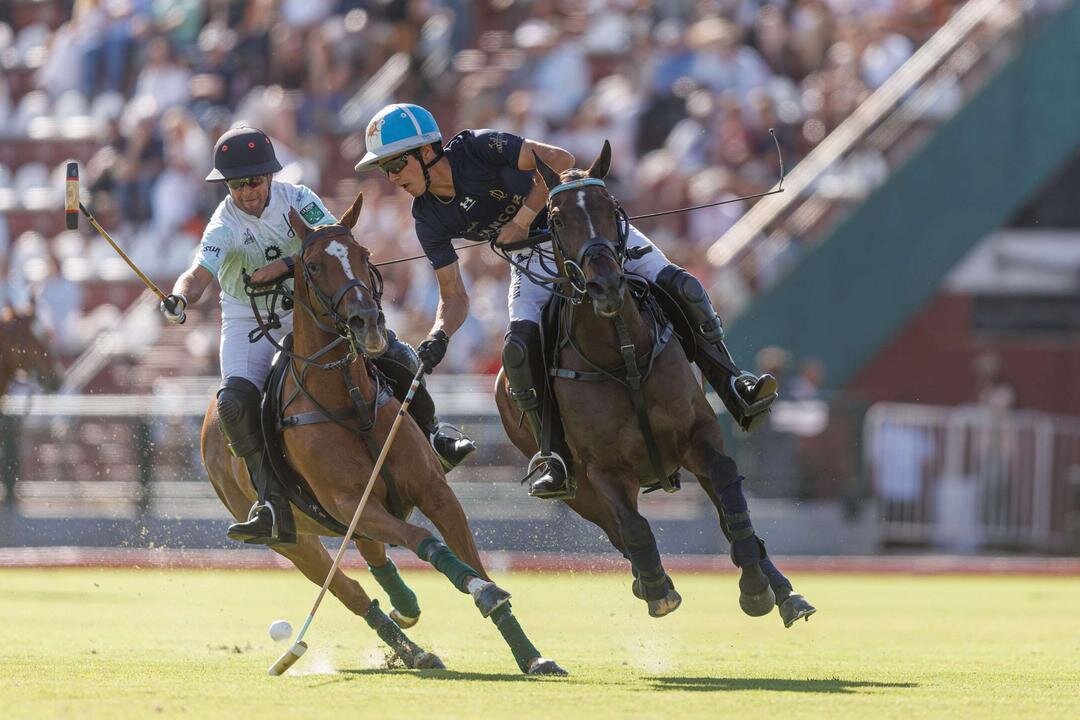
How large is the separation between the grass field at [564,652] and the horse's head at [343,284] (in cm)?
147

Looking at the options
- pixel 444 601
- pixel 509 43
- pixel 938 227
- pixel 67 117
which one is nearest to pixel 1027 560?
pixel 938 227

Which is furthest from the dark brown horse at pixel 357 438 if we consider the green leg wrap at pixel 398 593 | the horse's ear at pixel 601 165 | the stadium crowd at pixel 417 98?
the stadium crowd at pixel 417 98

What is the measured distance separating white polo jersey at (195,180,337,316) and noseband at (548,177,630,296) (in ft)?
4.56

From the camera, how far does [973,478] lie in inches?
709

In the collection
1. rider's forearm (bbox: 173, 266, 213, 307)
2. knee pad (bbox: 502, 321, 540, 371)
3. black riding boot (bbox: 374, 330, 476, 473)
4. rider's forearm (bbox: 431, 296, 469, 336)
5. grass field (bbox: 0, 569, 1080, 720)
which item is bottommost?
grass field (bbox: 0, 569, 1080, 720)

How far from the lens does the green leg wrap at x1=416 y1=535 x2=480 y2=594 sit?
330 inches

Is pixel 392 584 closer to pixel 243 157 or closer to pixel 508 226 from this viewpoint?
pixel 508 226

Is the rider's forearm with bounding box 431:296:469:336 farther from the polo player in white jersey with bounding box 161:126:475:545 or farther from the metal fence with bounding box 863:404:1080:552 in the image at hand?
the metal fence with bounding box 863:404:1080:552

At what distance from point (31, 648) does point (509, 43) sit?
39.6 ft

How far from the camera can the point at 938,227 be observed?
18.6m

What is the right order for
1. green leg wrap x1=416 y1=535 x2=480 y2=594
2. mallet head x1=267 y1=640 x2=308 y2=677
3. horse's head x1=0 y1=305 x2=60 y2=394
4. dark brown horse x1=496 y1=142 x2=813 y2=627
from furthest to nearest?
horse's head x1=0 y1=305 x2=60 y2=394 < dark brown horse x1=496 y1=142 x2=813 y2=627 < mallet head x1=267 y1=640 x2=308 y2=677 < green leg wrap x1=416 y1=535 x2=480 y2=594

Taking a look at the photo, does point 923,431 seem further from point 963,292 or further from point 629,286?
point 629,286

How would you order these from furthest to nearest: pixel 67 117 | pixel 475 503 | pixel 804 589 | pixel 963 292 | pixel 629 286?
1. pixel 67 117
2. pixel 963 292
3. pixel 475 503
4. pixel 804 589
5. pixel 629 286

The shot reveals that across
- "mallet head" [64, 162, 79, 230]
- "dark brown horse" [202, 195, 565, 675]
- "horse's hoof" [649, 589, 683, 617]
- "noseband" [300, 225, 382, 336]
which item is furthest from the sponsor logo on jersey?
"horse's hoof" [649, 589, 683, 617]
